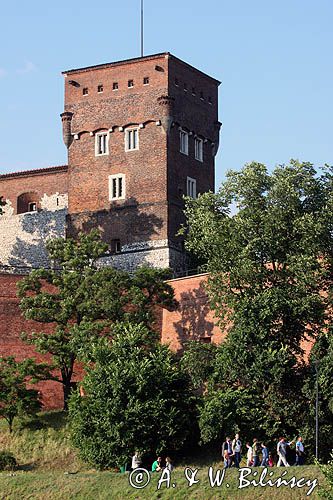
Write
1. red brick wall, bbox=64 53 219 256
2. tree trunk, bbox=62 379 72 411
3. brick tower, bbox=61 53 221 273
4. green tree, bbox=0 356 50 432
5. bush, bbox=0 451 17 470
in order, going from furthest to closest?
1. red brick wall, bbox=64 53 219 256
2. brick tower, bbox=61 53 221 273
3. tree trunk, bbox=62 379 72 411
4. green tree, bbox=0 356 50 432
5. bush, bbox=0 451 17 470

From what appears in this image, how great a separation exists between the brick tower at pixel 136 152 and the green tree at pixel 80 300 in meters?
7.58

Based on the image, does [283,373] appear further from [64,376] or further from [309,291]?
[64,376]

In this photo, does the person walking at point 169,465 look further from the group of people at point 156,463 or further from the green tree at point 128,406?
the green tree at point 128,406

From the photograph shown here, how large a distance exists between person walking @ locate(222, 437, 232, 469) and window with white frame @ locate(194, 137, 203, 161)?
79.8 ft

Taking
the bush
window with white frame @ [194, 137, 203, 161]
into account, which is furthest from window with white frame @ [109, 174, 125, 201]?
the bush

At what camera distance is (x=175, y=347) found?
55.4 m

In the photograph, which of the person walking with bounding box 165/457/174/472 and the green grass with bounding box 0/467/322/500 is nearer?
the green grass with bounding box 0/467/322/500

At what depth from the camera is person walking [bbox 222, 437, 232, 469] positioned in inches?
1649

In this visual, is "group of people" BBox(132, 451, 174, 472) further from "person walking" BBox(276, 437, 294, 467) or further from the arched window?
the arched window

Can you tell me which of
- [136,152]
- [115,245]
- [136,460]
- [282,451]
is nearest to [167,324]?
[115,245]

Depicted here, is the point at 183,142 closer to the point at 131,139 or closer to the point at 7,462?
the point at 131,139

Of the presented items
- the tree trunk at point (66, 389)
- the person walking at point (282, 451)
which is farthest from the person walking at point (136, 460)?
the tree trunk at point (66, 389)

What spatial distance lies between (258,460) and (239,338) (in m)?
4.60

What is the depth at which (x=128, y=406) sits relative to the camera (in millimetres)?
44844
